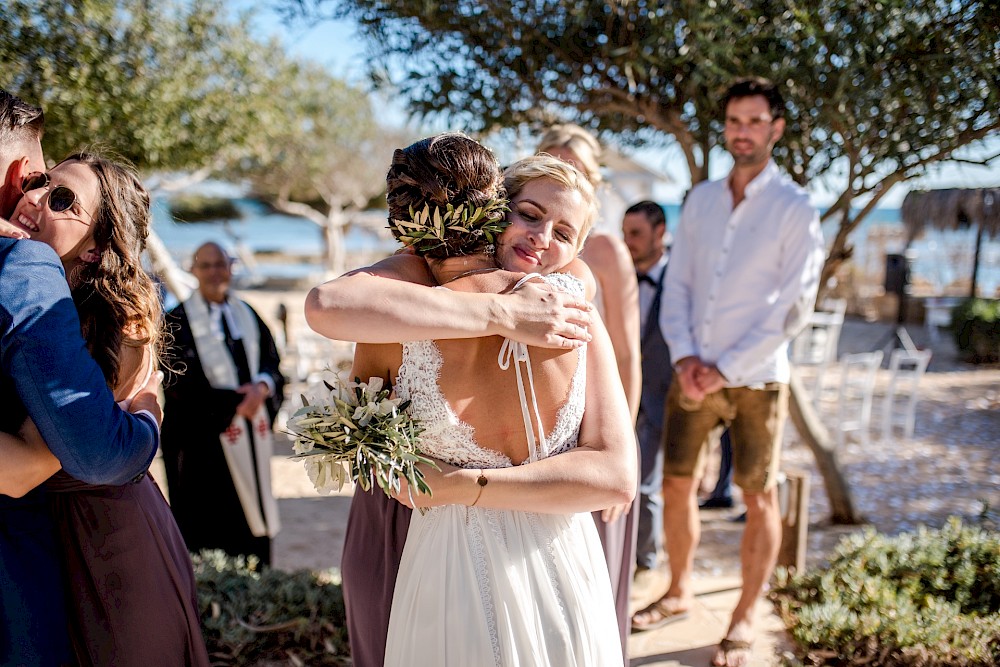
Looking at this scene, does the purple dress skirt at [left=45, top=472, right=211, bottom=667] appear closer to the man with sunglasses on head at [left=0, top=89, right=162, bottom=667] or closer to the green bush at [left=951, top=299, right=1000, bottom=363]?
the man with sunglasses on head at [left=0, top=89, right=162, bottom=667]

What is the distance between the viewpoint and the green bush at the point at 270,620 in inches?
132

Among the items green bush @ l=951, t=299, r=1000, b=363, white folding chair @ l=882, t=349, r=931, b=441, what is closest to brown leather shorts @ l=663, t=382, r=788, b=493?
white folding chair @ l=882, t=349, r=931, b=441

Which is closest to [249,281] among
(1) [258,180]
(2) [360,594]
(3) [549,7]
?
(1) [258,180]

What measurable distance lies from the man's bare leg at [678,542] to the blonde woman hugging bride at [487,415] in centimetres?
196

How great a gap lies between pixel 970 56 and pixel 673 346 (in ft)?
6.93

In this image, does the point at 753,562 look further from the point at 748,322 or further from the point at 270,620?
the point at 270,620

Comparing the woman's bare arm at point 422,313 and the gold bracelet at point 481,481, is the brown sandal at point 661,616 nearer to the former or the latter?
the gold bracelet at point 481,481

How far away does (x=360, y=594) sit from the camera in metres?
2.27

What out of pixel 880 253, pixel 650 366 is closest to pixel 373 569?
pixel 650 366

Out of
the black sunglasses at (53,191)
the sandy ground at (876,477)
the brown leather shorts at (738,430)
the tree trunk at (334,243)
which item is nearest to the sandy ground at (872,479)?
the sandy ground at (876,477)

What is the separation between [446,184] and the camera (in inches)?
67.2

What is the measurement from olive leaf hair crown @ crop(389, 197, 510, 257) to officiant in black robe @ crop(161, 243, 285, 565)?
3.03 m

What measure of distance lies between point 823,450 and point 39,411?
16.7 ft

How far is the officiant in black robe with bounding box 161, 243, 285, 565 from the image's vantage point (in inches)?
174
